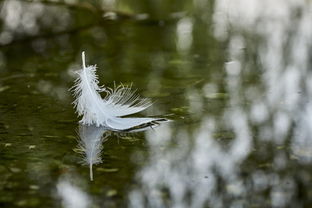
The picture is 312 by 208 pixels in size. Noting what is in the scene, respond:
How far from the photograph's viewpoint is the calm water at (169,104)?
11.7 feet

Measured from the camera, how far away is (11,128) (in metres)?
4.52

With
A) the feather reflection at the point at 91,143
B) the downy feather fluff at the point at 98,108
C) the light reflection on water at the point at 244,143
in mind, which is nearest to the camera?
the light reflection on water at the point at 244,143

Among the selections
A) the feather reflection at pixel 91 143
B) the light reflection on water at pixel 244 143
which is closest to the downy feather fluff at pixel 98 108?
the feather reflection at pixel 91 143

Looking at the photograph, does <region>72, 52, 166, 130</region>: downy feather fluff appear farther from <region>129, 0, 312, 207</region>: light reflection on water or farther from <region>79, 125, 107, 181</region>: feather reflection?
<region>129, 0, 312, 207</region>: light reflection on water

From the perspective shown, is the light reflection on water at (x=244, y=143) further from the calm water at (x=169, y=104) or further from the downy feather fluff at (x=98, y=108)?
the downy feather fluff at (x=98, y=108)

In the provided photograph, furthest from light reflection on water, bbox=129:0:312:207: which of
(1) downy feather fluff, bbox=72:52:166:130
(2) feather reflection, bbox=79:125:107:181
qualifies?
(2) feather reflection, bbox=79:125:107:181

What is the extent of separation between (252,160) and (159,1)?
17.8 ft

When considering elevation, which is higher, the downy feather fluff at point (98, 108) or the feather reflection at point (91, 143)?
the downy feather fluff at point (98, 108)

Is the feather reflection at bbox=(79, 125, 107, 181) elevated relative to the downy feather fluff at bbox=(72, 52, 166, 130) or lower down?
lower down

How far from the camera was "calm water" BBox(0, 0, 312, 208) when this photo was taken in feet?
11.7

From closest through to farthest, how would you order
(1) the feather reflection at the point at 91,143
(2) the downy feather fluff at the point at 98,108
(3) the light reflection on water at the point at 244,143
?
(3) the light reflection on water at the point at 244,143 → (1) the feather reflection at the point at 91,143 → (2) the downy feather fluff at the point at 98,108

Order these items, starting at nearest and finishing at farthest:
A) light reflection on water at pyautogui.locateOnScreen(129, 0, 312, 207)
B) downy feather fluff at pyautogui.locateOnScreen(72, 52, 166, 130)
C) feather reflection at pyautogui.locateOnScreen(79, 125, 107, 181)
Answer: light reflection on water at pyautogui.locateOnScreen(129, 0, 312, 207), feather reflection at pyautogui.locateOnScreen(79, 125, 107, 181), downy feather fluff at pyautogui.locateOnScreen(72, 52, 166, 130)

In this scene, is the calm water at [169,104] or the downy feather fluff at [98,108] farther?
the downy feather fluff at [98,108]

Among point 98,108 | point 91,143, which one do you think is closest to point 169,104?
point 98,108
